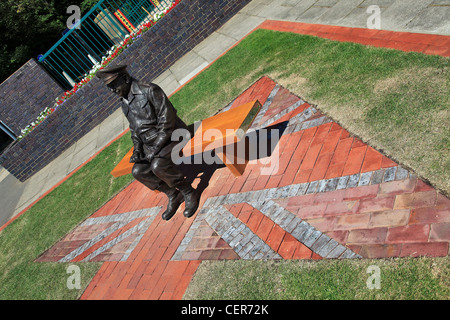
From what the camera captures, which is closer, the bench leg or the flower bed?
the bench leg

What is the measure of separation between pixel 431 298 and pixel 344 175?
1.58 meters

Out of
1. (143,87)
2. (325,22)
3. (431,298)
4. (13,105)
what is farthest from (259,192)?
(13,105)

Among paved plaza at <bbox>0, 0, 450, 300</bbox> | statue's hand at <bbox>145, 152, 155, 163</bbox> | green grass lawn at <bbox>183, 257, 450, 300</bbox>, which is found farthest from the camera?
statue's hand at <bbox>145, 152, 155, 163</bbox>

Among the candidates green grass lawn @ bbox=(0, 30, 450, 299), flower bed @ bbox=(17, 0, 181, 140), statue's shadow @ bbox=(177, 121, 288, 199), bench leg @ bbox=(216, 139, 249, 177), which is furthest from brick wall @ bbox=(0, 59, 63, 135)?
bench leg @ bbox=(216, 139, 249, 177)

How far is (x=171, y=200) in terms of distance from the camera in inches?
212

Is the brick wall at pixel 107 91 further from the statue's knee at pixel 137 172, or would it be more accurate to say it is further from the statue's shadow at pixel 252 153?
the statue's knee at pixel 137 172

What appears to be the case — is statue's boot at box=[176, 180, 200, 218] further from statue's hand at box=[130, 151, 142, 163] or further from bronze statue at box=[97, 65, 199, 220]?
statue's hand at box=[130, 151, 142, 163]

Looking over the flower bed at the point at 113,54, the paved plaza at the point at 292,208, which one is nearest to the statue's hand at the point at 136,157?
the paved plaza at the point at 292,208

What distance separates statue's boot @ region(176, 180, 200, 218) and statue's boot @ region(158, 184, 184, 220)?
229 mm

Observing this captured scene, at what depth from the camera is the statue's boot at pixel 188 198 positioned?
5.12m

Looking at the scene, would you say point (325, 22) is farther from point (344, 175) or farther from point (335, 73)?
point (344, 175)

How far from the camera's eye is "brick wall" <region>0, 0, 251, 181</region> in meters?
10.4

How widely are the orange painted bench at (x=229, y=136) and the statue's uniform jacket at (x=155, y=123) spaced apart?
11.7 inches

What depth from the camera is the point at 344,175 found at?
13.1 ft
